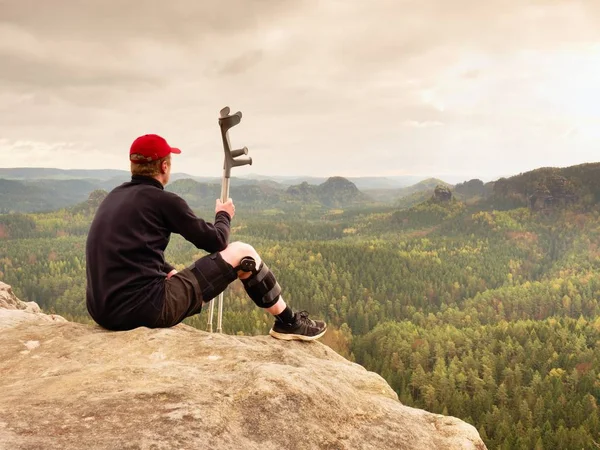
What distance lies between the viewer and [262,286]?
331 inches

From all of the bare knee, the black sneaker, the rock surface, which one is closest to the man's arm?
the bare knee

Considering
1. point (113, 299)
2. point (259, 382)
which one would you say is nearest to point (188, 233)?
point (113, 299)

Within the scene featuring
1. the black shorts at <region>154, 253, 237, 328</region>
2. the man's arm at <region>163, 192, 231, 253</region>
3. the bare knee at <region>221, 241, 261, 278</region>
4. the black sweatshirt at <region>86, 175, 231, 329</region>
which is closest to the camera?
the black sweatshirt at <region>86, 175, 231, 329</region>

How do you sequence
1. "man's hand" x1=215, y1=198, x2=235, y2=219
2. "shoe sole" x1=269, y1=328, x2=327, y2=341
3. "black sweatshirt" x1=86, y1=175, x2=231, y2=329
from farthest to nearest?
"shoe sole" x1=269, y1=328, x2=327, y2=341 < "man's hand" x1=215, y1=198, x2=235, y2=219 < "black sweatshirt" x1=86, y1=175, x2=231, y2=329

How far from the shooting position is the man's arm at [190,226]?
282 inches

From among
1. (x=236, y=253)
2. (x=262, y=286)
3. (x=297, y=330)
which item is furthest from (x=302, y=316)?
(x=236, y=253)

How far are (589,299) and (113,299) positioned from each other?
205 meters

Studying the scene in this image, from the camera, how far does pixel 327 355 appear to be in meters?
9.95

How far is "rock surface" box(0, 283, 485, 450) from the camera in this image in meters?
4.48

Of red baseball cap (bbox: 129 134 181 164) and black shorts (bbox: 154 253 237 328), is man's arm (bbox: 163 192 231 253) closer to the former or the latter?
black shorts (bbox: 154 253 237 328)

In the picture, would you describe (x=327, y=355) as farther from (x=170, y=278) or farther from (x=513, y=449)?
(x=513, y=449)

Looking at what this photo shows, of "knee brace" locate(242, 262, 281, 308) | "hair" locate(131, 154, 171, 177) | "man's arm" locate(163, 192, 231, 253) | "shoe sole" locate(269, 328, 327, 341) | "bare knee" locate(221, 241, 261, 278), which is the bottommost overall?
"shoe sole" locate(269, 328, 327, 341)

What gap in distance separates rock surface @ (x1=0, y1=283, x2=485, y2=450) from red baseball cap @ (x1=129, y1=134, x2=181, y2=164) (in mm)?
3102

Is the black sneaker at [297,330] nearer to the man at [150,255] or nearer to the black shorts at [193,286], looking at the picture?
the man at [150,255]
